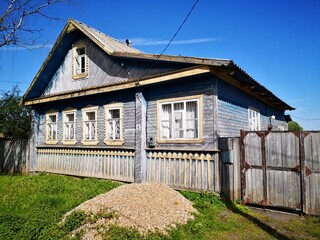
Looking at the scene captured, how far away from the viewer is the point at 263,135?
6602 millimetres

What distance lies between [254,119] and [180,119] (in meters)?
5.36

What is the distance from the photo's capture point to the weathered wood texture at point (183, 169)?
24.2ft

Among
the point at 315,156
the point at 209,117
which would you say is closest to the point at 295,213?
the point at 315,156

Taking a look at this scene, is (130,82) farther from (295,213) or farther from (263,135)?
(295,213)

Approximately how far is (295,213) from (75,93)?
31.5 feet

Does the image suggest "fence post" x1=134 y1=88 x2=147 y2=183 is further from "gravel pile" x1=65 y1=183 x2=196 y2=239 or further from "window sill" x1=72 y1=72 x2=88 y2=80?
"window sill" x1=72 y1=72 x2=88 y2=80

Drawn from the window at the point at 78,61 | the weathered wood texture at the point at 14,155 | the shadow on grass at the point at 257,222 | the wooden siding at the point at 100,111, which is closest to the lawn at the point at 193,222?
the shadow on grass at the point at 257,222

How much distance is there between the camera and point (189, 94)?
8.02 m

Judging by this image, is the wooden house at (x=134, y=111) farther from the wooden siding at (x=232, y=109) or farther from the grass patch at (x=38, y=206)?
the grass patch at (x=38, y=206)

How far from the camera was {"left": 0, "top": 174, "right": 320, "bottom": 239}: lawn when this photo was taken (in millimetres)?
4745

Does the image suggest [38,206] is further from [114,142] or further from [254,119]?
[254,119]

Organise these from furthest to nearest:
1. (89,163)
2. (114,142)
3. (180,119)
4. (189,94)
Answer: (89,163) → (114,142) → (180,119) → (189,94)

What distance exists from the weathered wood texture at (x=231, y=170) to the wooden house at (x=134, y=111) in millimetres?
246

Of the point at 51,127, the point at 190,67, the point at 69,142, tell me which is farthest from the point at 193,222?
the point at 51,127
